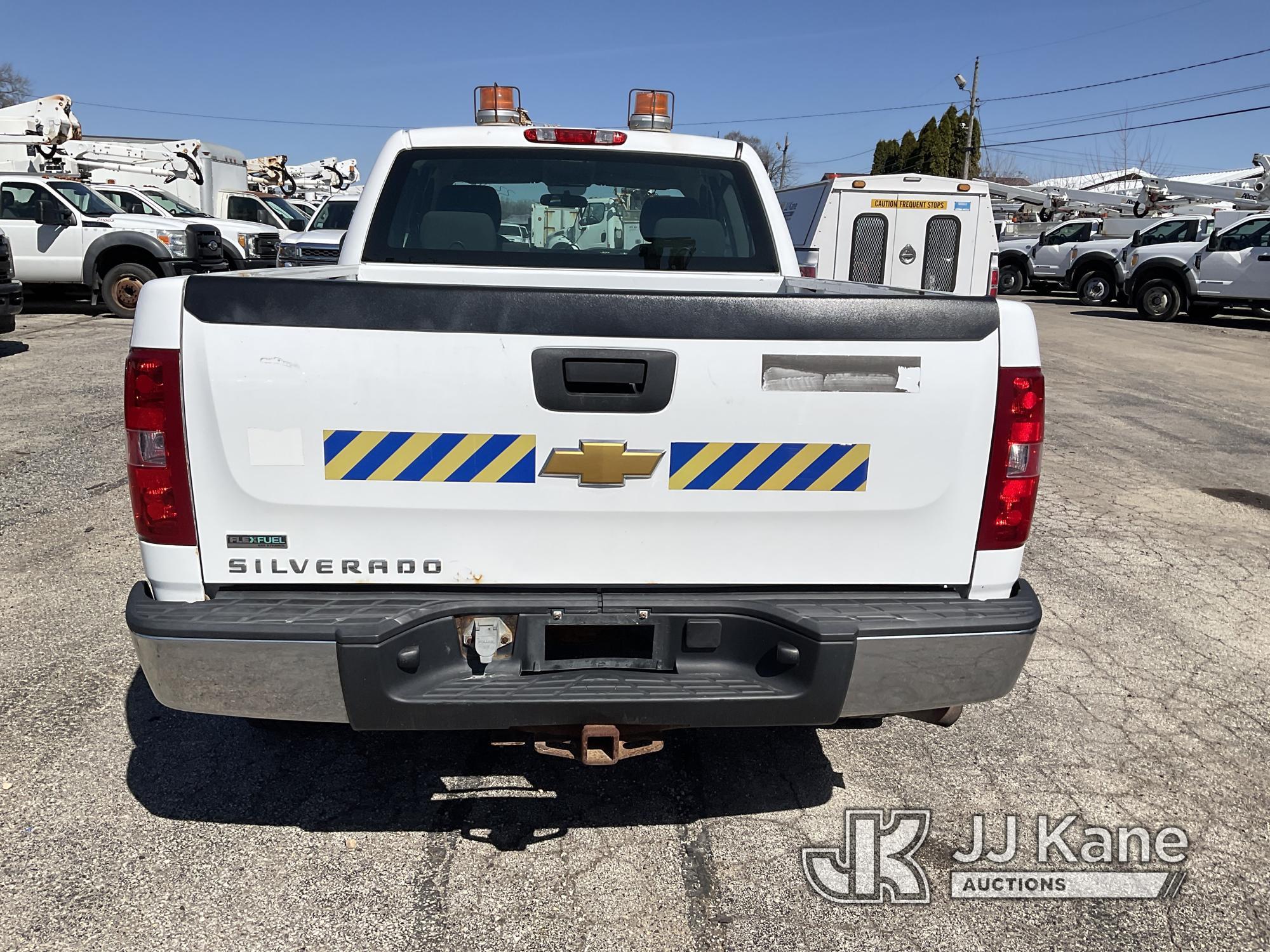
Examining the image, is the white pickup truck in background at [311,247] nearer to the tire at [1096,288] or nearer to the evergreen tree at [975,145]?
the tire at [1096,288]

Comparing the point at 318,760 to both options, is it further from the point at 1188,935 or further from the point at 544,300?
the point at 1188,935

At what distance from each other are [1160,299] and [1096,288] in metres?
3.67

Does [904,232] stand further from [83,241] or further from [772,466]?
[772,466]

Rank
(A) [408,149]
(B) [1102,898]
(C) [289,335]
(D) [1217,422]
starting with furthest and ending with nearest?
(D) [1217,422] → (A) [408,149] → (B) [1102,898] → (C) [289,335]

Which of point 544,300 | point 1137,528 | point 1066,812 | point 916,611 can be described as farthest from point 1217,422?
point 544,300

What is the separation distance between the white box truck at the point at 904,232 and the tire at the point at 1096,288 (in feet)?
32.3

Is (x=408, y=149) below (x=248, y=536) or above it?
above

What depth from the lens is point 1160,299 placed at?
21.2m

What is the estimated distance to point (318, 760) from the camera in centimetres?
334

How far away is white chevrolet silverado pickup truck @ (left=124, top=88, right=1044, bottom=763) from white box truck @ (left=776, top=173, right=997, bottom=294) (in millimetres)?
13689

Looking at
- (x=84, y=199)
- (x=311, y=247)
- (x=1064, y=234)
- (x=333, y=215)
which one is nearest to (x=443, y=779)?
(x=311, y=247)

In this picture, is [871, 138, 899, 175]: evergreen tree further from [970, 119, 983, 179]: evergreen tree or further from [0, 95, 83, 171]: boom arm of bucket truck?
[0, 95, 83, 171]: boom arm of bucket truck

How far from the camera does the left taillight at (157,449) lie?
2.32m

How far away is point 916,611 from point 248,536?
164 centimetres
